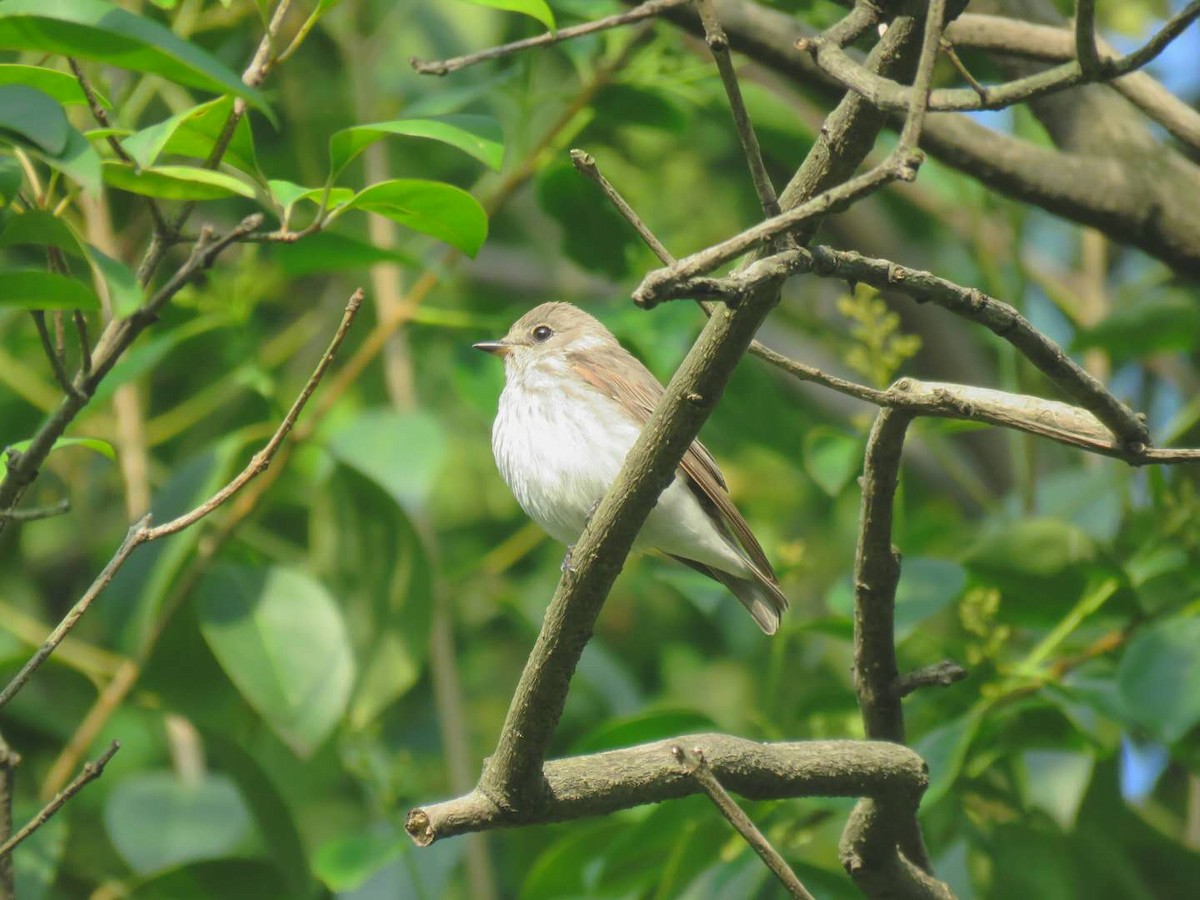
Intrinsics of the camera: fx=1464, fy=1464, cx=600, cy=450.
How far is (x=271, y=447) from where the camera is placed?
2.29 m

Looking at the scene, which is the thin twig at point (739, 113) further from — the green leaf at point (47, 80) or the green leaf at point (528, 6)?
the green leaf at point (47, 80)

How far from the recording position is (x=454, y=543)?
6.23 metres

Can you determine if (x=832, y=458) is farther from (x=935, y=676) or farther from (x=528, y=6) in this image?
(x=528, y=6)

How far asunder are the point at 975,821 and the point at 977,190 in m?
2.94

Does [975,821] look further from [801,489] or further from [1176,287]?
[801,489]

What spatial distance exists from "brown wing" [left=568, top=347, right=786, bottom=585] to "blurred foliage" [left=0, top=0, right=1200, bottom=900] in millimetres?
169

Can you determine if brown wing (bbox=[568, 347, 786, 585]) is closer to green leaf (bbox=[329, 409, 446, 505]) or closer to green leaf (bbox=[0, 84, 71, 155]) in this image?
green leaf (bbox=[329, 409, 446, 505])

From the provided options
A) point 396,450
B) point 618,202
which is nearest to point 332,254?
point 396,450

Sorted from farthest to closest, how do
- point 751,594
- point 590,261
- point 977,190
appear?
point 977,190 → point 590,261 → point 751,594

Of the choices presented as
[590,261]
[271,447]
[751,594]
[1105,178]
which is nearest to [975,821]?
[751,594]

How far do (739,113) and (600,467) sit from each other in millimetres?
2325

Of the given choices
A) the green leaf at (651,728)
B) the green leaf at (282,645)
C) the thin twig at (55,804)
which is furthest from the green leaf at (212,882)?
the thin twig at (55,804)

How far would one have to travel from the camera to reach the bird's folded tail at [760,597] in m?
4.23

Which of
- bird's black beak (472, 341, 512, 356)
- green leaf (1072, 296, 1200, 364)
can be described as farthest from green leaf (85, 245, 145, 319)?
green leaf (1072, 296, 1200, 364)
